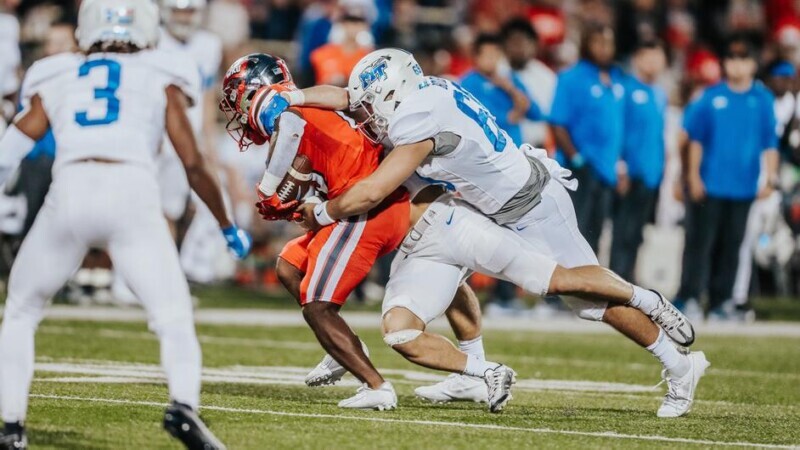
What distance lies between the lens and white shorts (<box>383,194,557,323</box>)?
6.20 m

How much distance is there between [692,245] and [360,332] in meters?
3.34

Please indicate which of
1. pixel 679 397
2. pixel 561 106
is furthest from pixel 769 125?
pixel 679 397

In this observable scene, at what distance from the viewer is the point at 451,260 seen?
6.30 m

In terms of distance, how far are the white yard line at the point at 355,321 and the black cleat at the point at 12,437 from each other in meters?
5.80

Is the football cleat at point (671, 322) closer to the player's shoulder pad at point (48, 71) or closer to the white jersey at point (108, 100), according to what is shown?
the white jersey at point (108, 100)

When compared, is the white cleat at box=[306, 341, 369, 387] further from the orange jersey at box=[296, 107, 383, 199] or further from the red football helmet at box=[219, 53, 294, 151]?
the red football helmet at box=[219, 53, 294, 151]

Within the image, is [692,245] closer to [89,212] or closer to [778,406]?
[778,406]

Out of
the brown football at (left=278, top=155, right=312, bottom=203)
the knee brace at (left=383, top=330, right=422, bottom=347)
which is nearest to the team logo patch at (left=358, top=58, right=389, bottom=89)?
the brown football at (left=278, top=155, right=312, bottom=203)

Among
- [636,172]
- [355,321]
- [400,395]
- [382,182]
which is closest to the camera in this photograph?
[382,182]

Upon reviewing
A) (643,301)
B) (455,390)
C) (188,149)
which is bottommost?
(455,390)

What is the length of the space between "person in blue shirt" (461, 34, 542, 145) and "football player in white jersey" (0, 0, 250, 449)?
21.5 feet

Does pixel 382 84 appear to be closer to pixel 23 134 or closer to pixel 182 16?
pixel 23 134

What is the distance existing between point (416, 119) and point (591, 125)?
5662 mm

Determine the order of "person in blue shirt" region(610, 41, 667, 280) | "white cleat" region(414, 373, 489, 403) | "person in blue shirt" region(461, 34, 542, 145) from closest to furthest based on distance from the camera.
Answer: "white cleat" region(414, 373, 489, 403), "person in blue shirt" region(461, 34, 542, 145), "person in blue shirt" region(610, 41, 667, 280)
